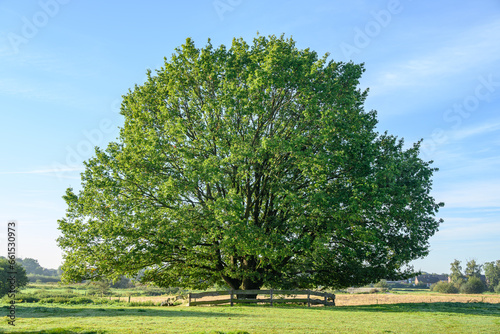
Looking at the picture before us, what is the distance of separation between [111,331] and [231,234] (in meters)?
11.3

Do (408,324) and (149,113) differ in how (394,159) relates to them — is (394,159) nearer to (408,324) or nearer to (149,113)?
(408,324)

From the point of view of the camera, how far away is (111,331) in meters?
13.7

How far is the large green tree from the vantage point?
83.8ft

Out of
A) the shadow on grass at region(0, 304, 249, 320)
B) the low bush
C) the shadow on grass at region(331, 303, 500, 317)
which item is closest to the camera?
the shadow on grass at region(0, 304, 249, 320)

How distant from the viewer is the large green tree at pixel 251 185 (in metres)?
25.5

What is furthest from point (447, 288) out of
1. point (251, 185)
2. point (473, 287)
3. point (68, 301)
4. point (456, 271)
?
point (68, 301)

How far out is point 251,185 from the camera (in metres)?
29.4

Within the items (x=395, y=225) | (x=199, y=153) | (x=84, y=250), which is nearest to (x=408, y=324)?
(x=395, y=225)

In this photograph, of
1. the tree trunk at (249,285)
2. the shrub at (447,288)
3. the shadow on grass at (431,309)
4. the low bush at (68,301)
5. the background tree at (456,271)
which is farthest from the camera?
the background tree at (456,271)

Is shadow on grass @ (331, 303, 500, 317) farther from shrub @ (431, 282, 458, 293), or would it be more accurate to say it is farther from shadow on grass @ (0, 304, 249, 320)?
shrub @ (431, 282, 458, 293)

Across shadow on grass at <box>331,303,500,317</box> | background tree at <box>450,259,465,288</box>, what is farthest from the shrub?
shadow on grass at <box>331,303,500,317</box>

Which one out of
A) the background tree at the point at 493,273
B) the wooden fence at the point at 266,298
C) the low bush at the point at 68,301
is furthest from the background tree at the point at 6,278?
the background tree at the point at 493,273

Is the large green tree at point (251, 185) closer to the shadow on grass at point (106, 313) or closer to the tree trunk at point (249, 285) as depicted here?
the tree trunk at point (249, 285)

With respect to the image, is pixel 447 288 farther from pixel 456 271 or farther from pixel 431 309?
pixel 431 309
